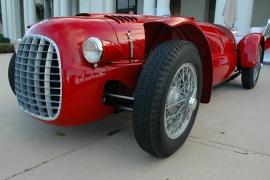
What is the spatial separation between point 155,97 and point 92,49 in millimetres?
627

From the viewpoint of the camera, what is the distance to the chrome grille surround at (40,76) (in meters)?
2.34

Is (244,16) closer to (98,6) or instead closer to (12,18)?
(98,6)

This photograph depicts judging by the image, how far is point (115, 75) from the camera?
8.32ft

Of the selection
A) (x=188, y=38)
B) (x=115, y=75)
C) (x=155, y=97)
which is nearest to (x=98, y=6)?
(x=188, y=38)

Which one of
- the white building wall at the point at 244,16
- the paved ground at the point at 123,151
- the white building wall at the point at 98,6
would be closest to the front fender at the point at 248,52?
the paved ground at the point at 123,151

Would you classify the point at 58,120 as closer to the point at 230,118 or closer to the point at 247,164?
the point at 247,164

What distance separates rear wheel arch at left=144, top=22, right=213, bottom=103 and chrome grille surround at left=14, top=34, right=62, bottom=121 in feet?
2.73

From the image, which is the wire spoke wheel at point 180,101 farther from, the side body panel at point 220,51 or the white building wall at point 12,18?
the white building wall at point 12,18

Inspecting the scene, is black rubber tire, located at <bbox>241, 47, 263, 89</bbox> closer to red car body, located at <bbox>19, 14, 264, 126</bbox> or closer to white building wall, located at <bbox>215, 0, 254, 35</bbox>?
red car body, located at <bbox>19, 14, 264, 126</bbox>

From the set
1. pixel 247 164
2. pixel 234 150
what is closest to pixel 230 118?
pixel 234 150

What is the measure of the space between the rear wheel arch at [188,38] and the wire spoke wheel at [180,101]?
0.37m

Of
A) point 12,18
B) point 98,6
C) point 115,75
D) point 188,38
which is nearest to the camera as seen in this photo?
point 115,75

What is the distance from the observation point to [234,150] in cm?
263

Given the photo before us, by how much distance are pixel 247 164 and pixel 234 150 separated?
10.3 inches
